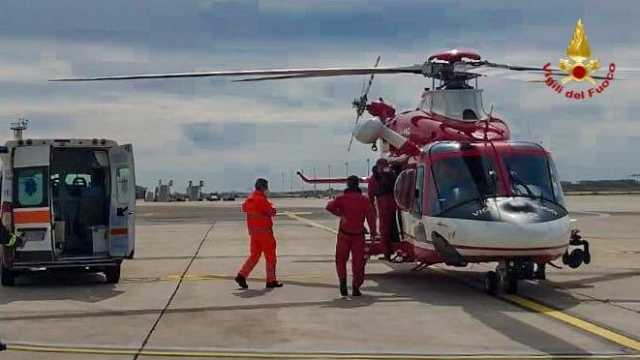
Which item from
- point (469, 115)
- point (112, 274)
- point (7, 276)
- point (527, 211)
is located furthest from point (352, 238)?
point (7, 276)

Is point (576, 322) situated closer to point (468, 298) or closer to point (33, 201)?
point (468, 298)

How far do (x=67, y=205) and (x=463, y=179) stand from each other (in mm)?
7321

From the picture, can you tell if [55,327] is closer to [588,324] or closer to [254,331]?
[254,331]

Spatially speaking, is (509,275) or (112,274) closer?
(509,275)

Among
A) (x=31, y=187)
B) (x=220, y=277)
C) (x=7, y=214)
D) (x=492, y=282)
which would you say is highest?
(x=31, y=187)

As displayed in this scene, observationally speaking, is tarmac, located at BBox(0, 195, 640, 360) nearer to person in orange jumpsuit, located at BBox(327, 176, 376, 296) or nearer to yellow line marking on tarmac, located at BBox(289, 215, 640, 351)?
yellow line marking on tarmac, located at BBox(289, 215, 640, 351)

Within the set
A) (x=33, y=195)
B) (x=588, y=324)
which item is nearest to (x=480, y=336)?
(x=588, y=324)

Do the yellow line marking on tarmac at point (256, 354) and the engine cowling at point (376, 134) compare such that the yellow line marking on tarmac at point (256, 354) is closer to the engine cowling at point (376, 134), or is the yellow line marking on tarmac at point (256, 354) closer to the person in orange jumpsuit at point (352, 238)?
the person in orange jumpsuit at point (352, 238)

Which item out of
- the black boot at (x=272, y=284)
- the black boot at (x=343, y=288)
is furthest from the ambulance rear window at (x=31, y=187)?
the black boot at (x=343, y=288)

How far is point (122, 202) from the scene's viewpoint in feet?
46.6

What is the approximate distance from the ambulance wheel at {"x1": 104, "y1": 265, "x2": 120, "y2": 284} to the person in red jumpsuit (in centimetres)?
468

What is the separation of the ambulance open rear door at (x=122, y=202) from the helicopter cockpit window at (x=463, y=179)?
5281mm

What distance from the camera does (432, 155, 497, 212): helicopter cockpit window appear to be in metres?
12.1

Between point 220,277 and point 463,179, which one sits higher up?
point 463,179
